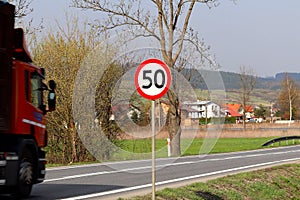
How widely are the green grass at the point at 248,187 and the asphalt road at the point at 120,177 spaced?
853 millimetres

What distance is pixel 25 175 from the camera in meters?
12.2

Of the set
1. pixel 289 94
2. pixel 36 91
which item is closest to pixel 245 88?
pixel 289 94

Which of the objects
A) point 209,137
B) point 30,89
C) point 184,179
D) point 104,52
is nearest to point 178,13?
point 104,52

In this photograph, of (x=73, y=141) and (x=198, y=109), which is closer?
(x=198, y=109)

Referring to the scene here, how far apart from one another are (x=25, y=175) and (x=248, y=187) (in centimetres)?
696

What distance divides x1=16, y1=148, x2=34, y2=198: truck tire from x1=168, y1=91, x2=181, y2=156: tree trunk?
9.61 metres

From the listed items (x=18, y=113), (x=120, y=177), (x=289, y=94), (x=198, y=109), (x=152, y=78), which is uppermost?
(x=289, y=94)

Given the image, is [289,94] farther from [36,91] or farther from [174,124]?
[36,91]

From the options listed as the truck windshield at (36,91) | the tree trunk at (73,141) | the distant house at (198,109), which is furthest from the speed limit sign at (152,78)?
the tree trunk at (73,141)

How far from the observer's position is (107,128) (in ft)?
88.9

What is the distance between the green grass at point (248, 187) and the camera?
1412 cm

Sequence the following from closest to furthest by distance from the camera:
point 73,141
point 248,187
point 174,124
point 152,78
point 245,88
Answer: point 152,78
point 248,187
point 174,124
point 73,141
point 245,88

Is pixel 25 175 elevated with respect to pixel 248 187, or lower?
elevated

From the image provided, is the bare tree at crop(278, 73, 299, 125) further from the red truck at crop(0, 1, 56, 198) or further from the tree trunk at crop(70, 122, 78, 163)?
the red truck at crop(0, 1, 56, 198)
